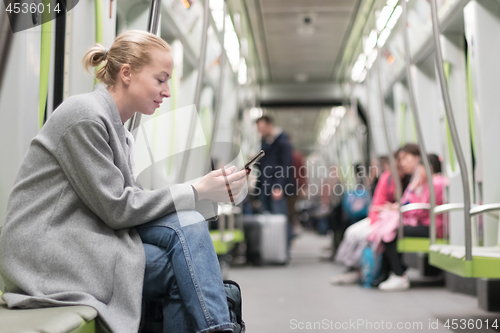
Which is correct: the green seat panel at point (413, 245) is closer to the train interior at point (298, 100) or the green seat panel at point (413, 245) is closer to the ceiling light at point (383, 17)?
the train interior at point (298, 100)

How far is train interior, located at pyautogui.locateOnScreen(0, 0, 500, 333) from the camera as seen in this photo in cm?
217

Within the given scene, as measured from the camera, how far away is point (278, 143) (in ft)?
19.8

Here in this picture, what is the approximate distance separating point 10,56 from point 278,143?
426 centimetres

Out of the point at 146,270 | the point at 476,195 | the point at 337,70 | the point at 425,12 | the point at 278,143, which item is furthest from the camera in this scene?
the point at 337,70

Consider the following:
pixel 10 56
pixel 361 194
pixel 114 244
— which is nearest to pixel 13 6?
pixel 10 56

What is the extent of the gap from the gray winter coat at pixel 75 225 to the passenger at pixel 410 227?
10.4 ft

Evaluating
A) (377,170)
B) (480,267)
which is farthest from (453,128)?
(377,170)

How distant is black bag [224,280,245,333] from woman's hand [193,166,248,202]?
11.1 inches

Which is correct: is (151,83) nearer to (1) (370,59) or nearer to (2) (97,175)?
(2) (97,175)

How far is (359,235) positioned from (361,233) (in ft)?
0.09

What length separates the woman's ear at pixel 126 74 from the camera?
1.65 m

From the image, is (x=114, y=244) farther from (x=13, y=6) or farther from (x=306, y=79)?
(x=306, y=79)

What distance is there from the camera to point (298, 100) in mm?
8773

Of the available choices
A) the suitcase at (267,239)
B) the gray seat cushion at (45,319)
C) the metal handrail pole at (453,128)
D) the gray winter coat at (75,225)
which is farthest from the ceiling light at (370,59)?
the gray seat cushion at (45,319)
